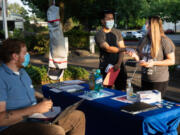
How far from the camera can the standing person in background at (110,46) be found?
4.67 metres

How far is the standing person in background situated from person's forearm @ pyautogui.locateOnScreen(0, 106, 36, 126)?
7.16 feet

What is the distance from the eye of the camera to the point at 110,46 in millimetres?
4684

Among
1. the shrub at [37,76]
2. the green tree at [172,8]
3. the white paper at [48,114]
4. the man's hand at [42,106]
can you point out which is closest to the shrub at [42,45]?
the shrub at [37,76]

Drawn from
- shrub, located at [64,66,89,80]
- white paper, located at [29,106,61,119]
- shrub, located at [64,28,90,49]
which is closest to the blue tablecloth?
white paper, located at [29,106,61,119]

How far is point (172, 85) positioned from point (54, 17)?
4.08 m

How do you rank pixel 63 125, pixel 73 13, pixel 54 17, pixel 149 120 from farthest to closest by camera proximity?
1. pixel 73 13
2. pixel 54 17
3. pixel 63 125
4. pixel 149 120

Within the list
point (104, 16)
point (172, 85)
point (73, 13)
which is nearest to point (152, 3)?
point (73, 13)

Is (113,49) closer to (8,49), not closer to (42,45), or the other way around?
(8,49)

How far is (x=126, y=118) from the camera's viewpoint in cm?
300

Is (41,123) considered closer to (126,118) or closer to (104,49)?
(126,118)

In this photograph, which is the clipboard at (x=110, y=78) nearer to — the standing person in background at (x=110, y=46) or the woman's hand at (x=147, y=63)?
the standing person in background at (x=110, y=46)

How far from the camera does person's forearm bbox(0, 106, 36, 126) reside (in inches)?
104

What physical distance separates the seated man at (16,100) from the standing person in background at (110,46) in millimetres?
1865

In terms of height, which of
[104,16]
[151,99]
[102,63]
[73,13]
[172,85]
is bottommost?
[172,85]
